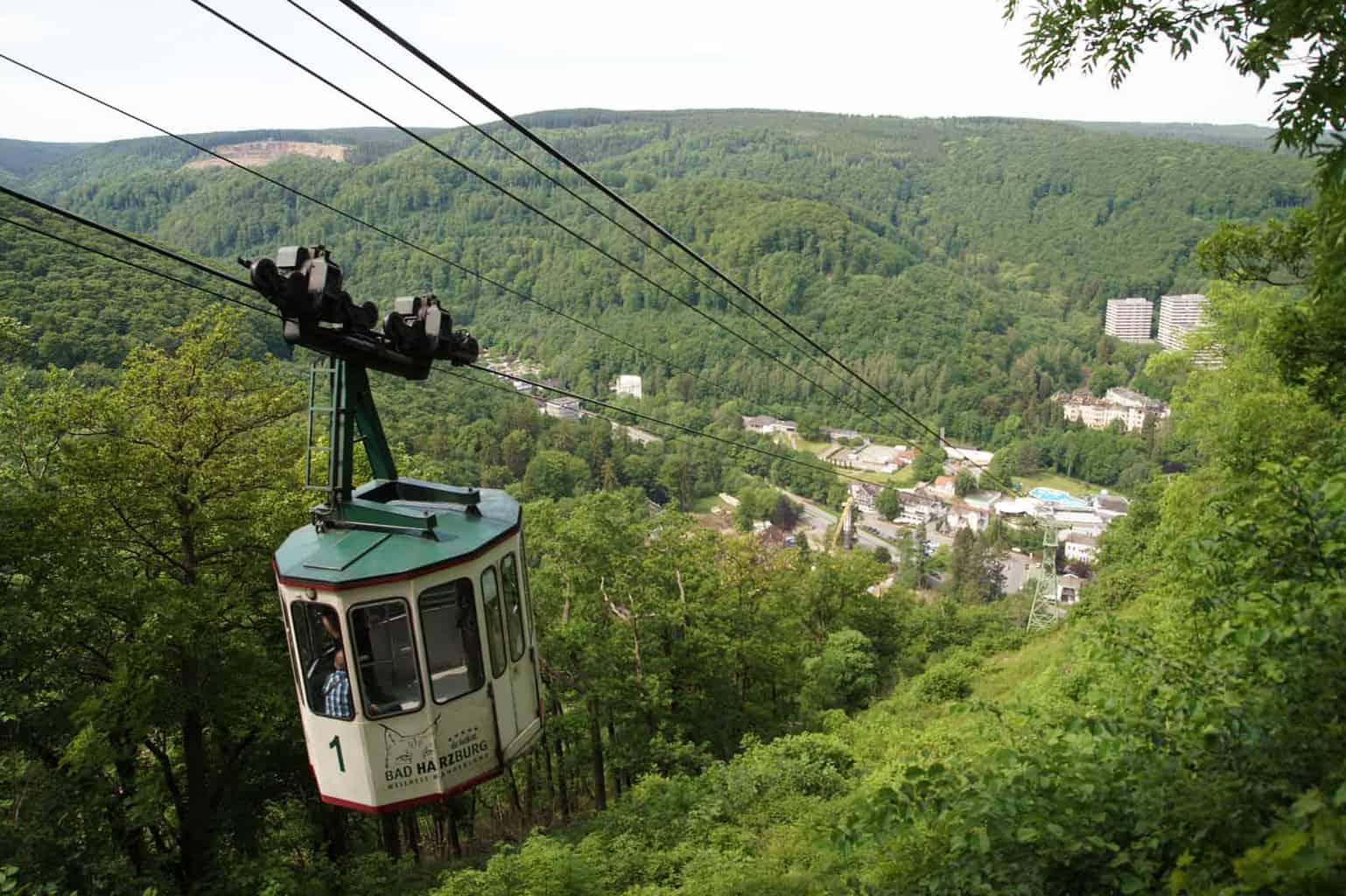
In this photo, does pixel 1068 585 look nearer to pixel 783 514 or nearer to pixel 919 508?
pixel 783 514

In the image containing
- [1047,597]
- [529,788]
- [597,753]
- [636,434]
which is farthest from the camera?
[636,434]

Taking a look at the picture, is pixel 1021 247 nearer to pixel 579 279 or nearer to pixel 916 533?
pixel 579 279

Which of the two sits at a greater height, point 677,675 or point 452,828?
point 677,675

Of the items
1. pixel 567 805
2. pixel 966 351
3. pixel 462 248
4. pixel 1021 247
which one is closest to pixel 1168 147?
pixel 1021 247

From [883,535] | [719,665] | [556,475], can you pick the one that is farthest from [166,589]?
[883,535]

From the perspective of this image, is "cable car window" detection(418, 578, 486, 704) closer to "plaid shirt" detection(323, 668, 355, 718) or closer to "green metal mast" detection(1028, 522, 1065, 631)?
"plaid shirt" detection(323, 668, 355, 718)

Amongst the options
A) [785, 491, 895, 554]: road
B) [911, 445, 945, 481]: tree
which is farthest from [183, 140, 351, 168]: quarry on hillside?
[911, 445, 945, 481]: tree
